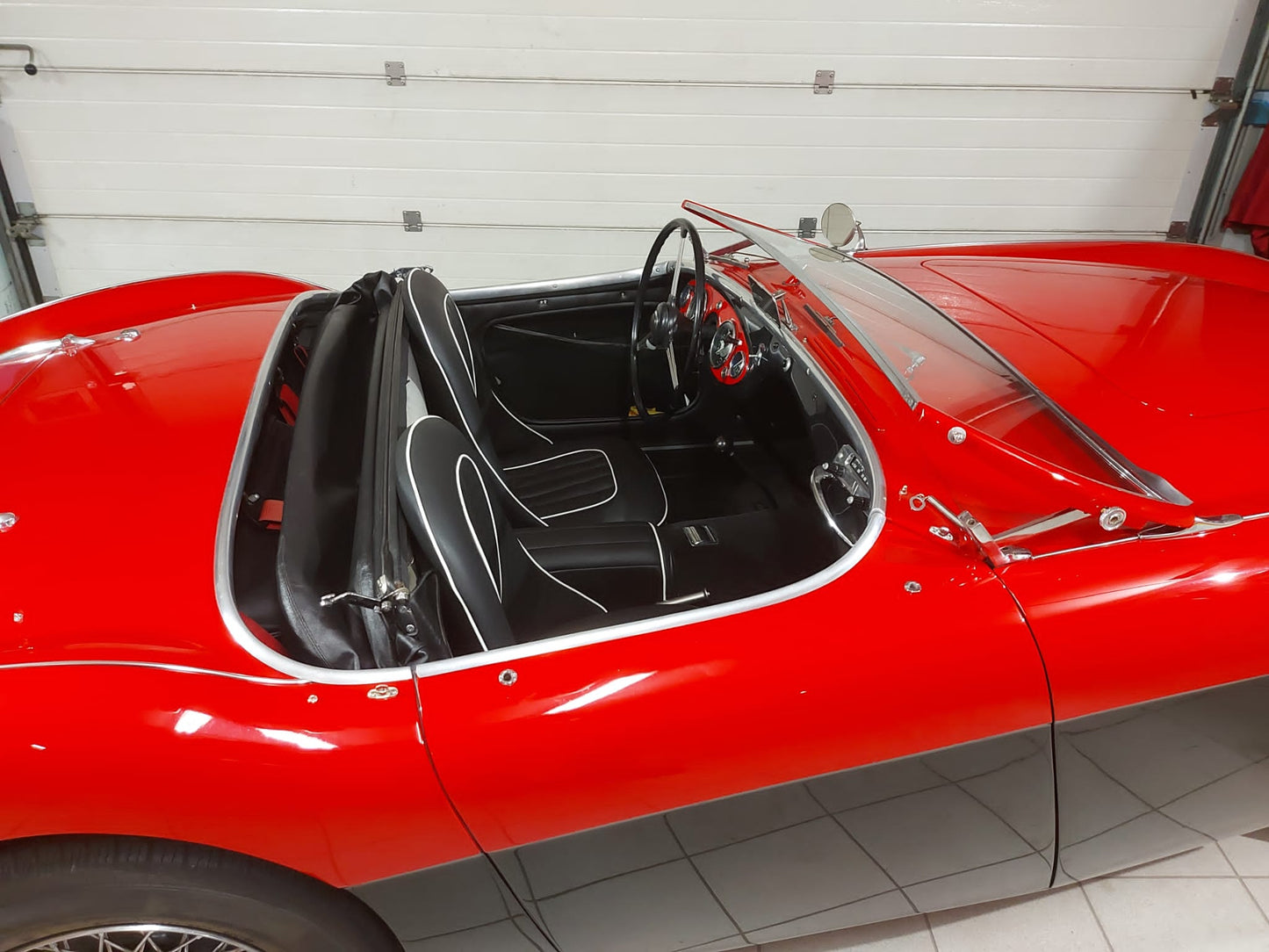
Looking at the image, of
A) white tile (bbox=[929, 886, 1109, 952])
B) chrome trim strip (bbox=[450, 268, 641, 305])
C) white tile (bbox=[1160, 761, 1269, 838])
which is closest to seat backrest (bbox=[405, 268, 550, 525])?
chrome trim strip (bbox=[450, 268, 641, 305])

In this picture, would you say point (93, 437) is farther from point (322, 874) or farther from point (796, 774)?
point (796, 774)

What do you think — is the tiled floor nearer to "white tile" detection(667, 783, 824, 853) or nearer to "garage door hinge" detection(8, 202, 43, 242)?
"white tile" detection(667, 783, 824, 853)

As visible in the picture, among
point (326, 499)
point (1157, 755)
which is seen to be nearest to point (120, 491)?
point (326, 499)

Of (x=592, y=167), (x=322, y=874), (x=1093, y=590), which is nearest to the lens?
(x=322, y=874)

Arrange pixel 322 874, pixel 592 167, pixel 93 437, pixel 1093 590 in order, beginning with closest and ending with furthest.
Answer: pixel 322 874 < pixel 1093 590 < pixel 93 437 < pixel 592 167

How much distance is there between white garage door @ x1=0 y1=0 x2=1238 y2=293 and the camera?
4398 mm

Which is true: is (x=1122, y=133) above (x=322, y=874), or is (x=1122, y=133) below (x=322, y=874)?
above

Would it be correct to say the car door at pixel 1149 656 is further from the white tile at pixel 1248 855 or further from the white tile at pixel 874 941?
the white tile at pixel 1248 855

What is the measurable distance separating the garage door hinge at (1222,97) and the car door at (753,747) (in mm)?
4961

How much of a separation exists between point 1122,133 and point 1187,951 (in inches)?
184

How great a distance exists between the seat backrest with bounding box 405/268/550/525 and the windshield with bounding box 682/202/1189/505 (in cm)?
81

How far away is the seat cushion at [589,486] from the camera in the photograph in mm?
2252

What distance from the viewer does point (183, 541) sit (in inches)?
52.6

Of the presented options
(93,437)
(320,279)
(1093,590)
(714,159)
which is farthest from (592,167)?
(1093,590)
